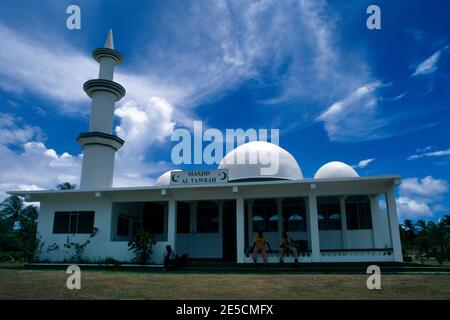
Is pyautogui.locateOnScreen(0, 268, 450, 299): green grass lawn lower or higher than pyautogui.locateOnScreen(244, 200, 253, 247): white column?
lower

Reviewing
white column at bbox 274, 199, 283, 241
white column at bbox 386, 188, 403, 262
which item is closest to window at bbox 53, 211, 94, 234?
white column at bbox 274, 199, 283, 241

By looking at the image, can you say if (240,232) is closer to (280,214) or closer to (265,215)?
(265,215)

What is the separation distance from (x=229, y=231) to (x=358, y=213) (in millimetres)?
6267

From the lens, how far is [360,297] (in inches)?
248

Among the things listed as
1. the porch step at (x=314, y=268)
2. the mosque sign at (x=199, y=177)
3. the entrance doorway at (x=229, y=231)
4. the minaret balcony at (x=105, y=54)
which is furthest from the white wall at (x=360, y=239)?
the minaret balcony at (x=105, y=54)

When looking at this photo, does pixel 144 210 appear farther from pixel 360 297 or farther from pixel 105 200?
pixel 360 297

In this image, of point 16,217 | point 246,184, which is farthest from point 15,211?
point 246,184

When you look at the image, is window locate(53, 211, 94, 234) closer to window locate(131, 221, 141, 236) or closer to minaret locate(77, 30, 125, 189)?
minaret locate(77, 30, 125, 189)

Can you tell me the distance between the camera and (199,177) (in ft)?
48.4

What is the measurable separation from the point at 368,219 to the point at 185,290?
40.2 feet

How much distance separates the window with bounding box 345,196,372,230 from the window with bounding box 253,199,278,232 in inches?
138

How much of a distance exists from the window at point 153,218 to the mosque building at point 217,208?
0.05 metres

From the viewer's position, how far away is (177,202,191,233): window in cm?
1812

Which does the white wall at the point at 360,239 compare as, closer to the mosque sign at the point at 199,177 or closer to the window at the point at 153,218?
the mosque sign at the point at 199,177
